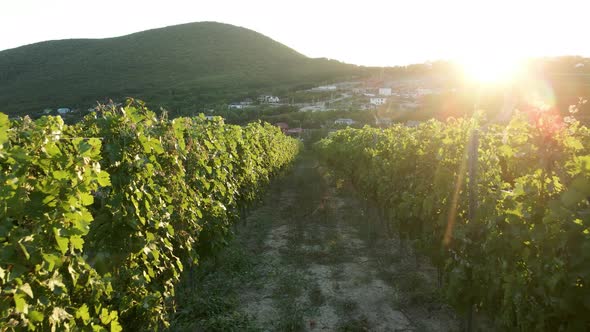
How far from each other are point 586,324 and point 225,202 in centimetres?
696

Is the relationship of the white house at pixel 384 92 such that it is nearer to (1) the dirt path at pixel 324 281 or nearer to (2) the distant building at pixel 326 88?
(2) the distant building at pixel 326 88

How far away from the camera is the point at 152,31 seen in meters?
114

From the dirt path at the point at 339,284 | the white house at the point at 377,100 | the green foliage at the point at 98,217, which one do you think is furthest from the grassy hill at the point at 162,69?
the green foliage at the point at 98,217

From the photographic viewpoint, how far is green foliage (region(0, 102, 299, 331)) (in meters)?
2.70

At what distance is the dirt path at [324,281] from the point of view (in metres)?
6.48

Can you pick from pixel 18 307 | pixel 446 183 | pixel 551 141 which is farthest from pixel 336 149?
pixel 18 307

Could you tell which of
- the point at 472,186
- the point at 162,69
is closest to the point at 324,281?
the point at 472,186

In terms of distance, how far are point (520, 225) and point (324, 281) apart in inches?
180

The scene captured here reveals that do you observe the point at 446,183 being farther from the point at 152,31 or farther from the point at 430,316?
the point at 152,31

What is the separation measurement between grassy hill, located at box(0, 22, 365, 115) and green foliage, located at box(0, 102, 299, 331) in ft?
206

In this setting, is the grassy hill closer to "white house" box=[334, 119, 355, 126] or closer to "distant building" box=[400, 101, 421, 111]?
"white house" box=[334, 119, 355, 126]

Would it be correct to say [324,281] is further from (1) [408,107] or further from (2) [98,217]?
(1) [408,107]

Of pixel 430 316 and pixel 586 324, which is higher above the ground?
pixel 586 324

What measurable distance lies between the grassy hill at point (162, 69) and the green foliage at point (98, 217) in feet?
206
